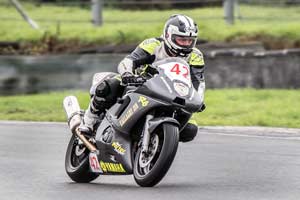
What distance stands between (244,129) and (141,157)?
5637mm

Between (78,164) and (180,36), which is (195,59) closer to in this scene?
(180,36)

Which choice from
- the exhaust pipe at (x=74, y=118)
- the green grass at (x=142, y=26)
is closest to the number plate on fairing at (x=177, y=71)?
the exhaust pipe at (x=74, y=118)

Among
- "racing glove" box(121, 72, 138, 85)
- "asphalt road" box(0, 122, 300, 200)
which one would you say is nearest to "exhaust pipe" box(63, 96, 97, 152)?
"asphalt road" box(0, 122, 300, 200)

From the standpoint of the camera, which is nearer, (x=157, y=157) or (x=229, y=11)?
(x=157, y=157)

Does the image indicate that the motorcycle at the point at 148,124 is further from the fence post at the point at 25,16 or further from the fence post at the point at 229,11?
the fence post at the point at 25,16

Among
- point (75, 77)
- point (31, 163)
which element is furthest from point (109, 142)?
point (75, 77)

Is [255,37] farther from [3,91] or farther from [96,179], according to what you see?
[96,179]

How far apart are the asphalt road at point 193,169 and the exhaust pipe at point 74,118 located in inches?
15.5

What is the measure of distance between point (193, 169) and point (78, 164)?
4.10 ft

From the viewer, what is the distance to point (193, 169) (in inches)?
401

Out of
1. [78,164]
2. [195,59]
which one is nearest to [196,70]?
[195,59]

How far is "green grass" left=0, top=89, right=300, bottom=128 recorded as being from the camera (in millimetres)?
14855

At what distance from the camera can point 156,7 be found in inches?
874

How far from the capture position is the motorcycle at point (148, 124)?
830 cm
